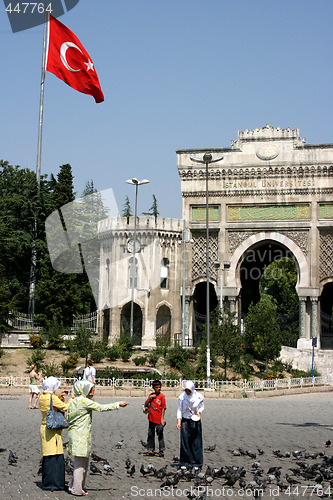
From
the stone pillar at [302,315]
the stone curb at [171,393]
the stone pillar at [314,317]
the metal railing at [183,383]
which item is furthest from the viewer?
the stone pillar at [302,315]

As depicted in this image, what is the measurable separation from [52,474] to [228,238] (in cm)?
3102

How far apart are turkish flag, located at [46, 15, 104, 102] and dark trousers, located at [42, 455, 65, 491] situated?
24.1m

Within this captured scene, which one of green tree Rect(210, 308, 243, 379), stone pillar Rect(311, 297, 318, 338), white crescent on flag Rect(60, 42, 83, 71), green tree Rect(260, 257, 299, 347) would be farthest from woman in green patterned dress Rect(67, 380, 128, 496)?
green tree Rect(260, 257, 299, 347)

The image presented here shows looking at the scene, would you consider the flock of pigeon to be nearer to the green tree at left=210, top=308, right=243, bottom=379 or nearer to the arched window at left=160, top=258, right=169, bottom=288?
the green tree at left=210, top=308, right=243, bottom=379

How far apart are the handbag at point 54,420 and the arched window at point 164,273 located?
30740 mm

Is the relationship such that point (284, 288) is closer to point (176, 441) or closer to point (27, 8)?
point (27, 8)

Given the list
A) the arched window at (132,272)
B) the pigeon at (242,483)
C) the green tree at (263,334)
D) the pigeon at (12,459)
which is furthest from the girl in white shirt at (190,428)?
the arched window at (132,272)

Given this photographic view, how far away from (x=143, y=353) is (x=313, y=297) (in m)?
10.1

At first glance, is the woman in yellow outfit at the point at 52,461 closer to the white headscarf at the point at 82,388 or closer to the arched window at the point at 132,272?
the white headscarf at the point at 82,388

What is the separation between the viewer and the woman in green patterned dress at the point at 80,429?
26.9 ft

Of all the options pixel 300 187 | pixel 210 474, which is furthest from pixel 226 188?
pixel 210 474

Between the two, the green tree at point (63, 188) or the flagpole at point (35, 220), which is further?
the green tree at point (63, 188)

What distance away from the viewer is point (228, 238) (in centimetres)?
3872

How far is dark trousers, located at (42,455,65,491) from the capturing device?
8281mm
